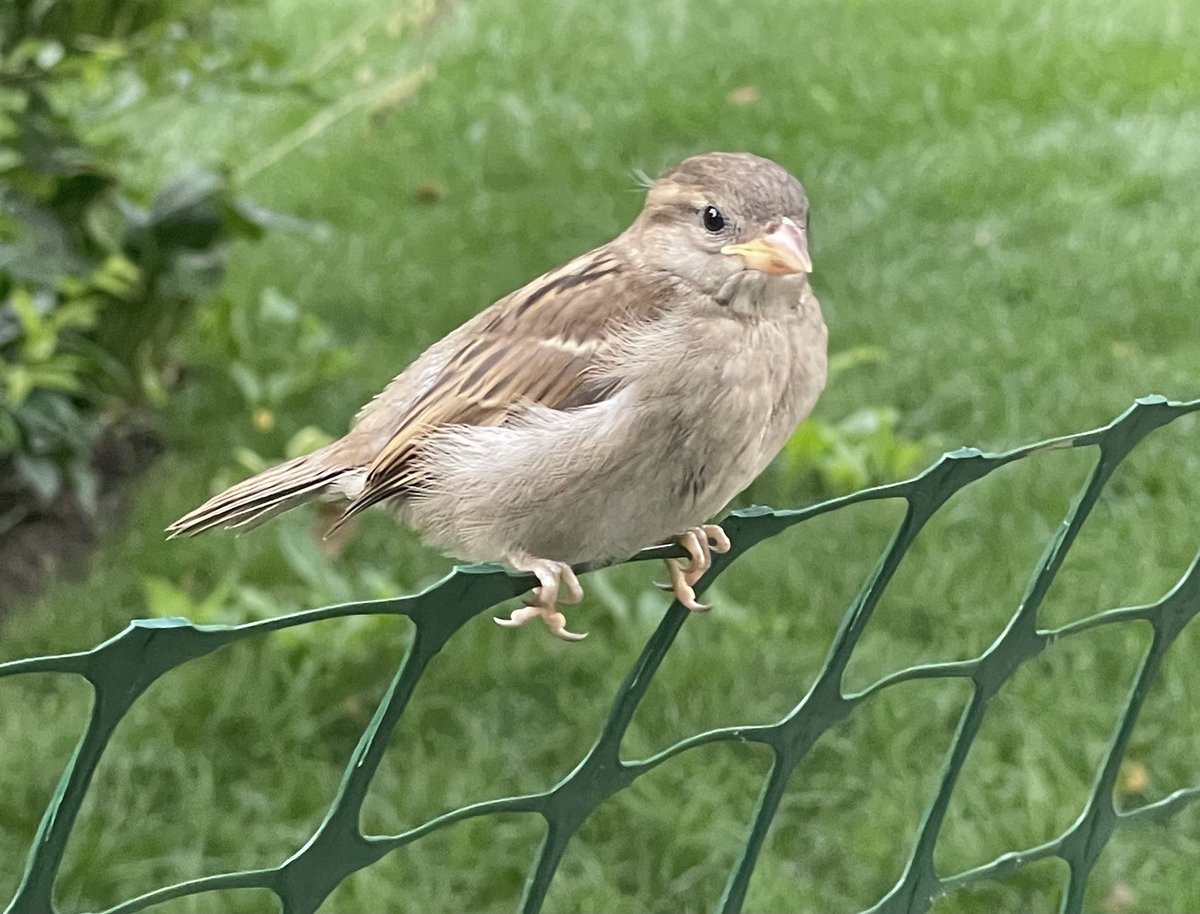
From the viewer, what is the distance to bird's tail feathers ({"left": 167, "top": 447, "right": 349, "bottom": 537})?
1.73m

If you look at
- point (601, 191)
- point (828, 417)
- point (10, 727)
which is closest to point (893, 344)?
point (828, 417)

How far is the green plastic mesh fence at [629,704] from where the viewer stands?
926 millimetres

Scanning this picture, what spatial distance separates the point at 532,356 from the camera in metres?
1.68

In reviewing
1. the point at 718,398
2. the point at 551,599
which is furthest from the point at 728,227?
the point at 551,599

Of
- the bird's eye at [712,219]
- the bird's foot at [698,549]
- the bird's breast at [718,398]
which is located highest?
the bird's eye at [712,219]

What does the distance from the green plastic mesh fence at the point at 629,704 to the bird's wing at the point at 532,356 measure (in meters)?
0.34

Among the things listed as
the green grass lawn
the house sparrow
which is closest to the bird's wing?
the house sparrow

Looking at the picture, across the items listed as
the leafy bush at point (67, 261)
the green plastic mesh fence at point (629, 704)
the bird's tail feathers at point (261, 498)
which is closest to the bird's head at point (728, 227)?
the green plastic mesh fence at point (629, 704)

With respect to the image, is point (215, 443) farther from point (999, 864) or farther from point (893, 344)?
point (999, 864)

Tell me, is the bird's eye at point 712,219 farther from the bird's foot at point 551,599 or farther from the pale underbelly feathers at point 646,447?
the bird's foot at point 551,599

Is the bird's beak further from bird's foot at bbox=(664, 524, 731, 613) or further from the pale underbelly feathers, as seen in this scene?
bird's foot at bbox=(664, 524, 731, 613)

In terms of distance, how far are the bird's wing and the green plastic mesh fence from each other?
34 centimetres

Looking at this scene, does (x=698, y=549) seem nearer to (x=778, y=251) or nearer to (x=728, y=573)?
(x=778, y=251)

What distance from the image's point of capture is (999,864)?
1.51 m
